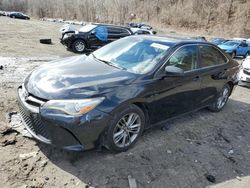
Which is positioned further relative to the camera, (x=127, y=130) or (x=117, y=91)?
(x=127, y=130)

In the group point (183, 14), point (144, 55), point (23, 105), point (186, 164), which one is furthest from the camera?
point (183, 14)

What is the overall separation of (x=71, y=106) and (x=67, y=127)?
0.25m

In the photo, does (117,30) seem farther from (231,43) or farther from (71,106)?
(71,106)

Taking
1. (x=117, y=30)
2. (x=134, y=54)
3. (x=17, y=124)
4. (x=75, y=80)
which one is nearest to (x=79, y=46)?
(x=117, y=30)

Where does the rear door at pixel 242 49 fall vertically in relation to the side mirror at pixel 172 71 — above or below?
below

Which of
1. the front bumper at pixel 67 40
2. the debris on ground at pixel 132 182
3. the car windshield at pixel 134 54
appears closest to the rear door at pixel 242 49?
the front bumper at pixel 67 40

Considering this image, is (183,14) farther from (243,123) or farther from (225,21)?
(243,123)

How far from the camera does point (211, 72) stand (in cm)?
527

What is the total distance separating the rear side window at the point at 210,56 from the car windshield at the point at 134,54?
3.22 feet

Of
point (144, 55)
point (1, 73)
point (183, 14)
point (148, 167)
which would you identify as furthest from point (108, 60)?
point (183, 14)

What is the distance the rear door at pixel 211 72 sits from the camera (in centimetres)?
513

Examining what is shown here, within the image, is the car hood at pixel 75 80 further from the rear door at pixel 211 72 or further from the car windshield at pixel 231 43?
the car windshield at pixel 231 43

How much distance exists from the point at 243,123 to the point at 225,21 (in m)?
42.6

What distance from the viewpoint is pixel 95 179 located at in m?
3.31
